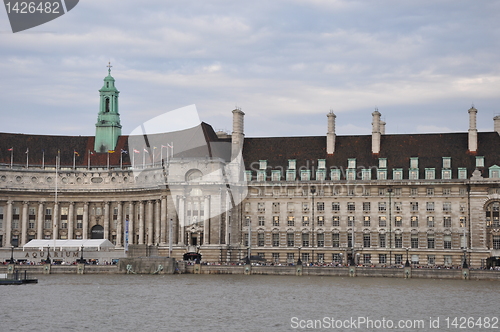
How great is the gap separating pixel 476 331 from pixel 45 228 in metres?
97.3

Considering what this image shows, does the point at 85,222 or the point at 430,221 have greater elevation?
the point at 85,222

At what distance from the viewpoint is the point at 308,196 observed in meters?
130

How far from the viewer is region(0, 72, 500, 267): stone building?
124 meters

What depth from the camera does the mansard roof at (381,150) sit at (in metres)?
126

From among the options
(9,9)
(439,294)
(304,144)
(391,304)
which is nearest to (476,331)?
(391,304)

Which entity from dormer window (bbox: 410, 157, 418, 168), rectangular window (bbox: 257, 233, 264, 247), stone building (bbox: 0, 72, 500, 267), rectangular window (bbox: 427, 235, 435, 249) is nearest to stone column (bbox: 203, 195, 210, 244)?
stone building (bbox: 0, 72, 500, 267)

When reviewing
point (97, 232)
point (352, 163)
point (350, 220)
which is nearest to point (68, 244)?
point (97, 232)

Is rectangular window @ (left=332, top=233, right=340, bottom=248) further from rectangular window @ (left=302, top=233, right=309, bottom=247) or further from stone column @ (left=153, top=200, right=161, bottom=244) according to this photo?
stone column @ (left=153, top=200, right=161, bottom=244)

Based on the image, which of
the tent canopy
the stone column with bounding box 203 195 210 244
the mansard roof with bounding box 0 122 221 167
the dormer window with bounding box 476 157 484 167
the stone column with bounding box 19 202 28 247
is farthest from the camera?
the stone column with bounding box 19 202 28 247

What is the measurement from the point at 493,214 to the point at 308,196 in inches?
1037

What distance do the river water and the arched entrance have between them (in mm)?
43621

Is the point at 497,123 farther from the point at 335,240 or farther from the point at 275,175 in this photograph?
the point at 275,175

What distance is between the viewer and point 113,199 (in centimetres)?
14812

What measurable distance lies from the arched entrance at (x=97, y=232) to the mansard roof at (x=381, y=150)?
3068cm
